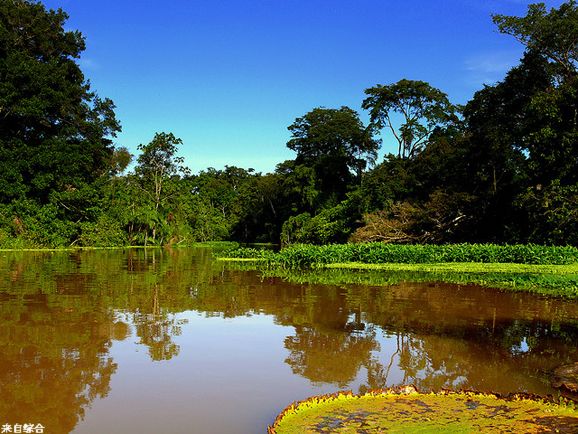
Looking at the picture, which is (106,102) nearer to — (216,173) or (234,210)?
(234,210)

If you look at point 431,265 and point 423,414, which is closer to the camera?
point 423,414

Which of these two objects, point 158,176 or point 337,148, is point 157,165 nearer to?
point 158,176

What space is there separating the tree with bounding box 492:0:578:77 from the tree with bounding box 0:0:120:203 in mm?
27272

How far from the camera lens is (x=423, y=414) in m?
4.78

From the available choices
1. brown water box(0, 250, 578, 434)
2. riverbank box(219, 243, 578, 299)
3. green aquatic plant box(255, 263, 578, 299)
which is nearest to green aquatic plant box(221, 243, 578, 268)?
riverbank box(219, 243, 578, 299)

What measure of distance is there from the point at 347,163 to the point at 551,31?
69.8 ft

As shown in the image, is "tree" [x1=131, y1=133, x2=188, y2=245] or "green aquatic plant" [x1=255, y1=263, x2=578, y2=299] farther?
"tree" [x1=131, y1=133, x2=188, y2=245]

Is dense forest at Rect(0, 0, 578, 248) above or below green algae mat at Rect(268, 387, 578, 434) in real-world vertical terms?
above

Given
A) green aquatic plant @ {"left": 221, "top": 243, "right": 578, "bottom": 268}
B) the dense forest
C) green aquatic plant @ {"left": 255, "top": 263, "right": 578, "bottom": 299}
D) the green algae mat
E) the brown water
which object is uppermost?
the dense forest

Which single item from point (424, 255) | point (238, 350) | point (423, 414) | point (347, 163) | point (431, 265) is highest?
point (347, 163)

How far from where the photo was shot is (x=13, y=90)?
3306cm

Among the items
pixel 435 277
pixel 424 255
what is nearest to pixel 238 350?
pixel 435 277

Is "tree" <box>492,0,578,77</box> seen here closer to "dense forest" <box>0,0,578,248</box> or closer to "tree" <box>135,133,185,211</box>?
"dense forest" <box>0,0,578,248</box>

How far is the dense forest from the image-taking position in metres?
24.6
